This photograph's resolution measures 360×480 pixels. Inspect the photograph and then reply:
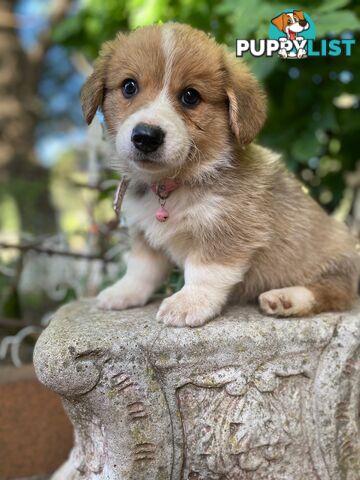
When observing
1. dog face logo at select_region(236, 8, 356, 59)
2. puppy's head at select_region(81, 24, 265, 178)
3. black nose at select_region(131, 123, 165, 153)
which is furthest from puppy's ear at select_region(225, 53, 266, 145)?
dog face logo at select_region(236, 8, 356, 59)

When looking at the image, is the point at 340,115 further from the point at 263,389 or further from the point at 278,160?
the point at 263,389

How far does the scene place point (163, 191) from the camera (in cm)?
241

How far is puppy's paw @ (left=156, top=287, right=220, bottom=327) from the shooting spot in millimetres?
2248

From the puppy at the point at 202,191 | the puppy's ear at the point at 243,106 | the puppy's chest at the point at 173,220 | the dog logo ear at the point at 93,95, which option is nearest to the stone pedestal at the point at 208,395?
the puppy at the point at 202,191

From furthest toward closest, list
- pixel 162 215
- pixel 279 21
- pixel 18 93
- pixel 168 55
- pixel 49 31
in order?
pixel 18 93 < pixel 49 31 < pixel 279 21 < pixel 162 215 < pixel 168 55

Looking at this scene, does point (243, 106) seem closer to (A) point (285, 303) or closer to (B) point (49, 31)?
(A) point (285, 303)

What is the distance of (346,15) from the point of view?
2969 mm

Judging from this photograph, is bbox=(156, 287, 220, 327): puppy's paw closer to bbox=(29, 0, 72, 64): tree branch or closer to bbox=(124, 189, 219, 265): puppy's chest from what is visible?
bbox=(124, 189, 219, 265): puppy's chest

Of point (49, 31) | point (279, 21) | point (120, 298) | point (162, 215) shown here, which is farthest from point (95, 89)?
point (49, 31)

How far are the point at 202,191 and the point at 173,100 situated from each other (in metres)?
0.42

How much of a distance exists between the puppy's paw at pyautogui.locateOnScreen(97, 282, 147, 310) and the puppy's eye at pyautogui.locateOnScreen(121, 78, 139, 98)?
930 mm

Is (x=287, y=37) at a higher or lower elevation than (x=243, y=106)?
higher

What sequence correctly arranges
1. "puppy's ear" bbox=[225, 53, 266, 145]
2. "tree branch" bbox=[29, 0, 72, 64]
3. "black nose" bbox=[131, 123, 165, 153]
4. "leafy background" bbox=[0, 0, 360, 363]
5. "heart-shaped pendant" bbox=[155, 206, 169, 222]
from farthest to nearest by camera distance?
"tree branch" bbox=[29, 0, 72, 64]
"leafy background" bbox=[0, 0, 360, 363]
"heart-shaped pendant" bbox=[155, 206, 169, 222]
"puppy's ear" bbox=[225, 53, 266, 145]
"black nose" bbox=[131, 123, 165, 153]

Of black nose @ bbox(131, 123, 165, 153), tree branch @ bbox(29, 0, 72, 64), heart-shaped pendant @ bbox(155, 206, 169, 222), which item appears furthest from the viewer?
tree branch @ bbox(29, 0, 72, 64)
